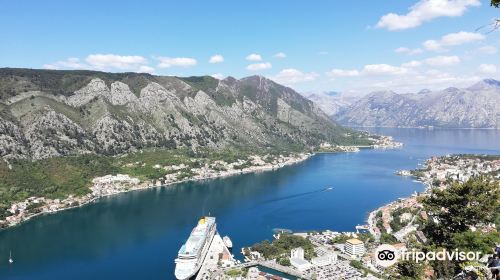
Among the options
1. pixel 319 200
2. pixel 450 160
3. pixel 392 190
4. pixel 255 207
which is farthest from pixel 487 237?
pixel 450 160

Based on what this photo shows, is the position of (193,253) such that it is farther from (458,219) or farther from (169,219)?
(458,219)

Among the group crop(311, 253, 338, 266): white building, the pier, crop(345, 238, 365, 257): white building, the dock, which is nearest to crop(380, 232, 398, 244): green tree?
crop(345, 238, 365, 257): white building

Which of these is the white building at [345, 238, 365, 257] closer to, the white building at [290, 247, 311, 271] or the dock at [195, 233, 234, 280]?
the white building at [290, 247, 311, 271]

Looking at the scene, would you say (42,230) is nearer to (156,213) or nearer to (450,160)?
(156,213)

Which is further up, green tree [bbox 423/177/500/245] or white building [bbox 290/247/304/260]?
green tree [bbox 423/177/500/245]

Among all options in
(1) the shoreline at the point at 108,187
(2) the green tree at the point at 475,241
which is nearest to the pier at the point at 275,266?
(2) the green tree at the point at 475,241

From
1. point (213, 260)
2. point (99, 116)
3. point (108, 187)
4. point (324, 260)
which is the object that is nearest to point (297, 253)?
point (324, 260)

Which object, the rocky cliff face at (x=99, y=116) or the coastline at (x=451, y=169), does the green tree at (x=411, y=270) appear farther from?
the rocky cliff face at (x=99, y=116)
